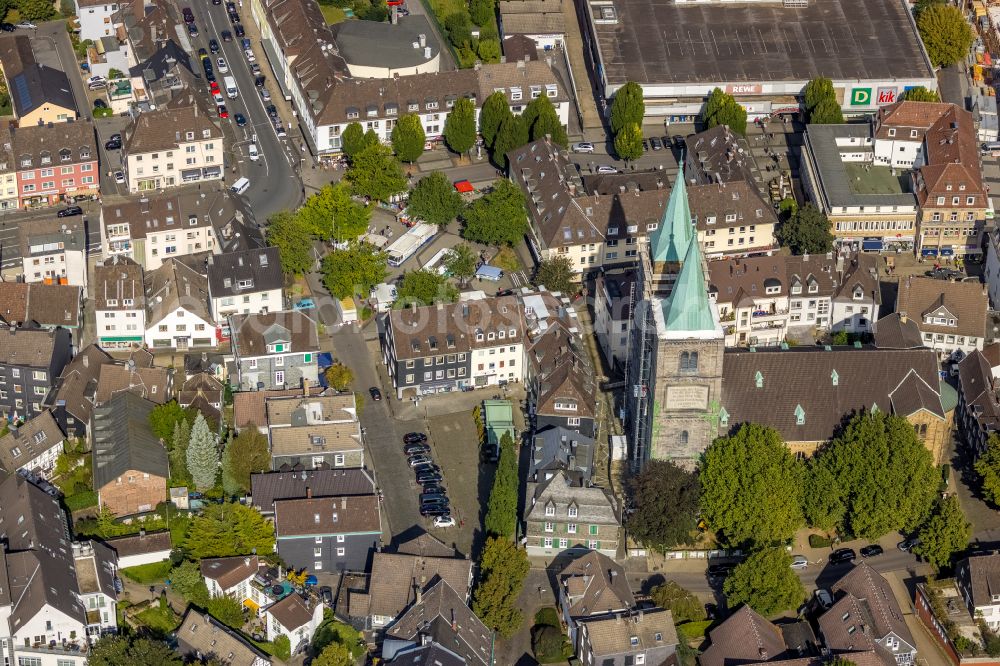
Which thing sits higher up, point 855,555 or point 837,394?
point 837,394

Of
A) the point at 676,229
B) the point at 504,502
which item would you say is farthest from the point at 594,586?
the point at 676,229

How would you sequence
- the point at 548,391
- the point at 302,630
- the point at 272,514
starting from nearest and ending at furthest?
the point at 302,630 < the point at 272,514 < the point at 548,391

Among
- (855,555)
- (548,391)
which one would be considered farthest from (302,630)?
(855,555)

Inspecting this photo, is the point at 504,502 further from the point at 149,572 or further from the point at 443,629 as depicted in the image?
the point at 149,572

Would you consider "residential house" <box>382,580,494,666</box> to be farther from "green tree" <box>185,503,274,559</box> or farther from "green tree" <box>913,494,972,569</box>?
"green tree" <box>913,494,972,569</box>

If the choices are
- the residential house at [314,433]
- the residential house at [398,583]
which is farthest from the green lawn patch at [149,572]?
the residential house at [398,583]

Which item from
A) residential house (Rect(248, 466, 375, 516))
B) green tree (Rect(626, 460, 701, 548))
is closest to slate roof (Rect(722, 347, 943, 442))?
green tree (Rect(626, 460, 701, 548))

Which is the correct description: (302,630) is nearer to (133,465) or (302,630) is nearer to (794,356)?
(133,465)
